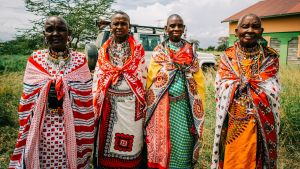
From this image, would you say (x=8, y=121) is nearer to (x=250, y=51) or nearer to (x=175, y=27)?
(x=175, y=27)

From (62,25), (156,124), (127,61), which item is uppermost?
(62,25)

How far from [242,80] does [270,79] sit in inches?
9.5

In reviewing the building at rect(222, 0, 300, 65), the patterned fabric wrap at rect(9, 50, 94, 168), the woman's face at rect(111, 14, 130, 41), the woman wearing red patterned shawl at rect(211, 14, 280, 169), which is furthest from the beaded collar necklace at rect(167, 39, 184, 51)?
the building at rect(222, 0, 300, 65)

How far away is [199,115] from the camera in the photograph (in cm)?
303

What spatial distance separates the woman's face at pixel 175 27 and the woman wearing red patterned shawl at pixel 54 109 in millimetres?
1125

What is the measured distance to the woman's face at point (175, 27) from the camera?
3055 mm

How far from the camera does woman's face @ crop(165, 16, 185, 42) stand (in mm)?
3055

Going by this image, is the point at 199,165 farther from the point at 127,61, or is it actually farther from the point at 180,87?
the point at 127,61

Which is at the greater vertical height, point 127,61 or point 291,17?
point 291,17

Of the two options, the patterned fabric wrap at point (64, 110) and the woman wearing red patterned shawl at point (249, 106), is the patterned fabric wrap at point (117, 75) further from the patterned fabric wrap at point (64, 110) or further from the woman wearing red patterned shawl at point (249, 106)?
the woman wearing red patterned shawl at point (249, 106)

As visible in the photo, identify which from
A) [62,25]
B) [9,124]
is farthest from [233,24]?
[62,25]

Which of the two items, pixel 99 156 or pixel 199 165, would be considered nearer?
pixel 99 156

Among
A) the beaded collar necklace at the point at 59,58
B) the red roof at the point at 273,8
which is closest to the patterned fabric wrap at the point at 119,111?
the beaded collar necklace at the point at 59,58

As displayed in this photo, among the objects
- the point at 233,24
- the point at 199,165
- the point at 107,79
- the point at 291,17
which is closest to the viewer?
the point at 107,79
